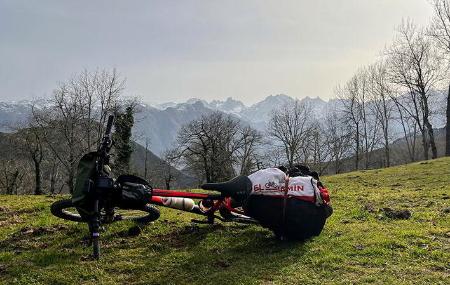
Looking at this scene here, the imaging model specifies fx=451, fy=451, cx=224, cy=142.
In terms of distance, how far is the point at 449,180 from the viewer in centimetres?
2195

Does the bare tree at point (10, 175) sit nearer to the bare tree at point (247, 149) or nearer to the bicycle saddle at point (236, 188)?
the bare tree at point (247, 149)

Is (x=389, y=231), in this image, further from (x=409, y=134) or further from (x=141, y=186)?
(x=409, y=134)

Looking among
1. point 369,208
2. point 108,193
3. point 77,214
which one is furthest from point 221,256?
point 369,208

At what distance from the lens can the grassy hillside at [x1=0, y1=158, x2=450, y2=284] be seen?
6125mm

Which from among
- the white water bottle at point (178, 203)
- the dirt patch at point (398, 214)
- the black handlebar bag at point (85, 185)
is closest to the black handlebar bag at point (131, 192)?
the black handlebar bag at point (85, 185)

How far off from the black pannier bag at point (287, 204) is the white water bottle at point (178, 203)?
48.8 inches

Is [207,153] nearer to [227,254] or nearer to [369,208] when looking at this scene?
[369,208]

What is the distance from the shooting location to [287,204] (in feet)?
24.1

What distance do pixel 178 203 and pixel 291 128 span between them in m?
89.9

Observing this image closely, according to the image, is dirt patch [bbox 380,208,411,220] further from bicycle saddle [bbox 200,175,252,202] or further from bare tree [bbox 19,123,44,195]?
bare tree [bbox 19,123,44,195]

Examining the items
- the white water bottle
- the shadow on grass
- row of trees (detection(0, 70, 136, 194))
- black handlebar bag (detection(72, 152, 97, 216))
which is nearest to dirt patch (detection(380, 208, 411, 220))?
the shadow on grass

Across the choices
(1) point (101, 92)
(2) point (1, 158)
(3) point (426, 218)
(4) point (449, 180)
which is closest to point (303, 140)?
(1) point (101, 92)

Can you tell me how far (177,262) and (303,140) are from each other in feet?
280

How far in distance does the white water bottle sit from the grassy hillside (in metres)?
Result: 0.59
